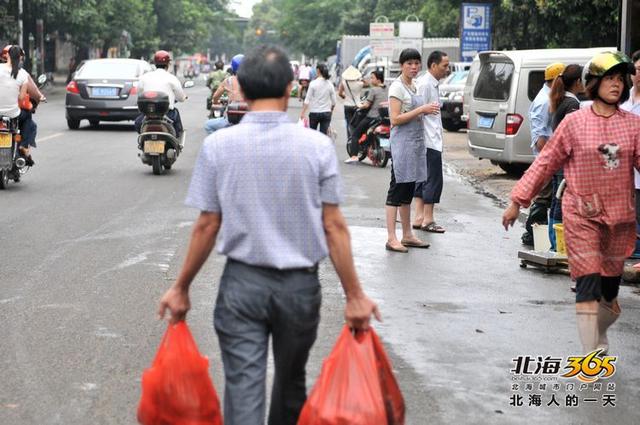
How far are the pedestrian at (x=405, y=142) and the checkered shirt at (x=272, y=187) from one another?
21.2 ft

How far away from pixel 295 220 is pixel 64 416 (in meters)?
1.94

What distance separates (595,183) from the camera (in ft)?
20.1

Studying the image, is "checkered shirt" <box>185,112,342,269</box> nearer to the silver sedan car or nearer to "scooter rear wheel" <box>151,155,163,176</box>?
"scooter rear wheel" <box>151,155,163,176</box>

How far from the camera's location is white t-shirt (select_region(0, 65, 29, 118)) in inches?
567

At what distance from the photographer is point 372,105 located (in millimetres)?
20109

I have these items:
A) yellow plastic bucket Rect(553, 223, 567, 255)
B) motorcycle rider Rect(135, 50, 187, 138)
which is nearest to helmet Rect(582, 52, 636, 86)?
yellow plastic bucket Rect(553, 223, 567, 255)

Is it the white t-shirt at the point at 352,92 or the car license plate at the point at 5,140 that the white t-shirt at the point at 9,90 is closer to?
the car license plate at the point at 5,140

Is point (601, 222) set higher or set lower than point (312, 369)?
higher

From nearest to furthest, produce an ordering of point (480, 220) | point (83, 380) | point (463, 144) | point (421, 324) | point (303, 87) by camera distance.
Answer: point (83, 380) < point (421, 324) < point (480, 220) < point (463, 144) < point (303, 87)

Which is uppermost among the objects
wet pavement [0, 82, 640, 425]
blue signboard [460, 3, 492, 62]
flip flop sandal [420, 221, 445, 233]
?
blue signboard [460, 3, 492, 62]

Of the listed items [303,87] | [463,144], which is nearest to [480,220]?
[463,144]

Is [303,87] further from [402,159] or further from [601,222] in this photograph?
[601,222]

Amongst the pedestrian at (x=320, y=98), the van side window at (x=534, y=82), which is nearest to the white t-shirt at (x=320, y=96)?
the pedestrian at (x=320, y=98)

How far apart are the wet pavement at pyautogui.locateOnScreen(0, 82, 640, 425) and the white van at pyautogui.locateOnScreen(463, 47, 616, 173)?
120 inches
